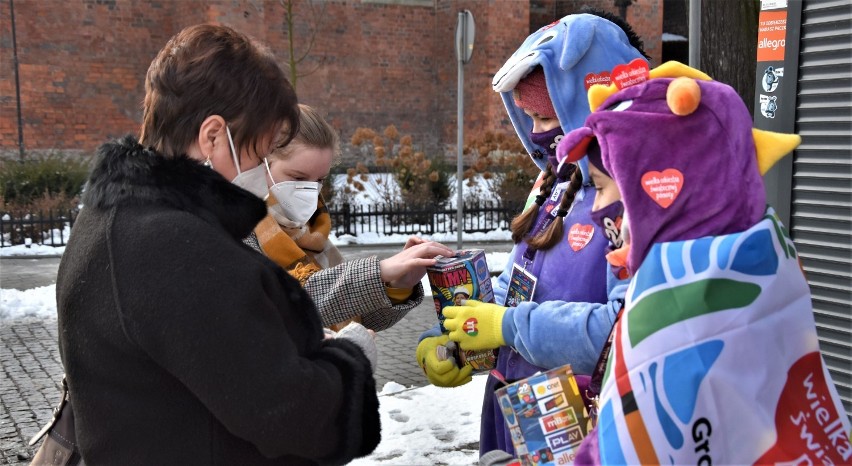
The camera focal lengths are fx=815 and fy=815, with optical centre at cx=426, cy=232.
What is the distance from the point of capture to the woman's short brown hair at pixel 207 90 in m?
1.74

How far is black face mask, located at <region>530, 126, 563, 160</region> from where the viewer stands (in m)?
2.54

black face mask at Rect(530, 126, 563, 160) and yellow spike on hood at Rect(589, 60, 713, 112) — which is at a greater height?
yellow spike on hood at Rect(589, 60, 713, 112)

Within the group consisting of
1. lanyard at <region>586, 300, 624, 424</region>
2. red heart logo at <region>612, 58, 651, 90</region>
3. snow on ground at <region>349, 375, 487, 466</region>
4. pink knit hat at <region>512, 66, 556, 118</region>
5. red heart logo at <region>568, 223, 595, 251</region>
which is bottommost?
snow on ground at <region>349, 375, 487, 466</region>

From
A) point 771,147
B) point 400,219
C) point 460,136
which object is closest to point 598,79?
point 771,147

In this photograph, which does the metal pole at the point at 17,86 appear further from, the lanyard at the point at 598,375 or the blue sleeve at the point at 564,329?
the lanyard at the point at 598,375

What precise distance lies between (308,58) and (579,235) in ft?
56.3

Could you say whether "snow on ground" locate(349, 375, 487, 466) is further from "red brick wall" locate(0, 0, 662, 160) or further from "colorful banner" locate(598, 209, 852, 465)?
"red brick wall" locate(0, 0, 662, 160)

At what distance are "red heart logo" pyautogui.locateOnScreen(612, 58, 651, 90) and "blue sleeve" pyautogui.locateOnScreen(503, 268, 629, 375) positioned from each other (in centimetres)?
53

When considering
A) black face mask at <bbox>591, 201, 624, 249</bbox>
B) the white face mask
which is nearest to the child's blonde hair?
the white face mask

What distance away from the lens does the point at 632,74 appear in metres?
2.24

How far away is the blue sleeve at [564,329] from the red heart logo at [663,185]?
0.57 meters

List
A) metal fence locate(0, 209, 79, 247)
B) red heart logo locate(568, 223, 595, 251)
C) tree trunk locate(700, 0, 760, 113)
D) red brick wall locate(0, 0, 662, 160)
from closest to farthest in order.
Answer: red heart logo locate(568, 223, 595, 251)
tree trunk locate(700, 0, 760, 113)
metal fence locate(0, 209, 79, 247)
red brick wall locate(0, 0, 662, 160)

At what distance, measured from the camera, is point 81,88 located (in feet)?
55.5

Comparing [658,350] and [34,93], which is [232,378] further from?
[34,93]
